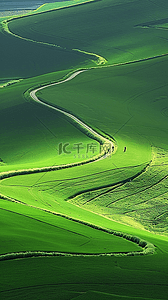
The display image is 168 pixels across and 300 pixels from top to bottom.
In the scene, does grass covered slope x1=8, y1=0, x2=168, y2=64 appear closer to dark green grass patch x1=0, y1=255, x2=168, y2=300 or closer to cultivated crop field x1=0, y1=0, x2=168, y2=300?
cultivated crop field x1=0, y1=0, x2=168, y2=300

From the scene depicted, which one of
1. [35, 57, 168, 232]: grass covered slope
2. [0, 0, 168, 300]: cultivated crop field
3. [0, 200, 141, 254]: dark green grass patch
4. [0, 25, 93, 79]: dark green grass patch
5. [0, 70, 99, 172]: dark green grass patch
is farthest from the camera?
[0, 25, 93, 79]: dark green grass patch

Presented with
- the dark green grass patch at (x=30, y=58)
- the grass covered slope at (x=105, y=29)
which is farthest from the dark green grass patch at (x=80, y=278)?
the dark green grass patch at (x=30, y=58)

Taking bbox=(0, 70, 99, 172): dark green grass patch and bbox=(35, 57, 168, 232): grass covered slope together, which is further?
bbox=(0, 70, 99, 172): dark green grass patch

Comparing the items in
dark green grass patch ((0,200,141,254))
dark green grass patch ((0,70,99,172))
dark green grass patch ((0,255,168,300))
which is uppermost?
dark green grass patch ((0,70,99,172))

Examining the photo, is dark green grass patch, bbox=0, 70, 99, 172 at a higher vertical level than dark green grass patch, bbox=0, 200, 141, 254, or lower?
higher

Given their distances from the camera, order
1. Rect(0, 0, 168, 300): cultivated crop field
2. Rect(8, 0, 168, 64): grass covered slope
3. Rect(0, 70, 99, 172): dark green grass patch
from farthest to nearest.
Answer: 1. Rect(8, 0, 168, 64): grass covered slope
2. Rect(0, 70, 99, 172): dark green grass patch
3. Rect(0, 0, 168, 300): cultivated crop field

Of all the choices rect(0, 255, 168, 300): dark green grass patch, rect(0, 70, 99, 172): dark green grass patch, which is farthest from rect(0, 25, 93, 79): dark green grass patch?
rect(0, 255, 168, 300): dark green grass patch

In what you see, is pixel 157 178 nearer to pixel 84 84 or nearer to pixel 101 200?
pixel 101 200
